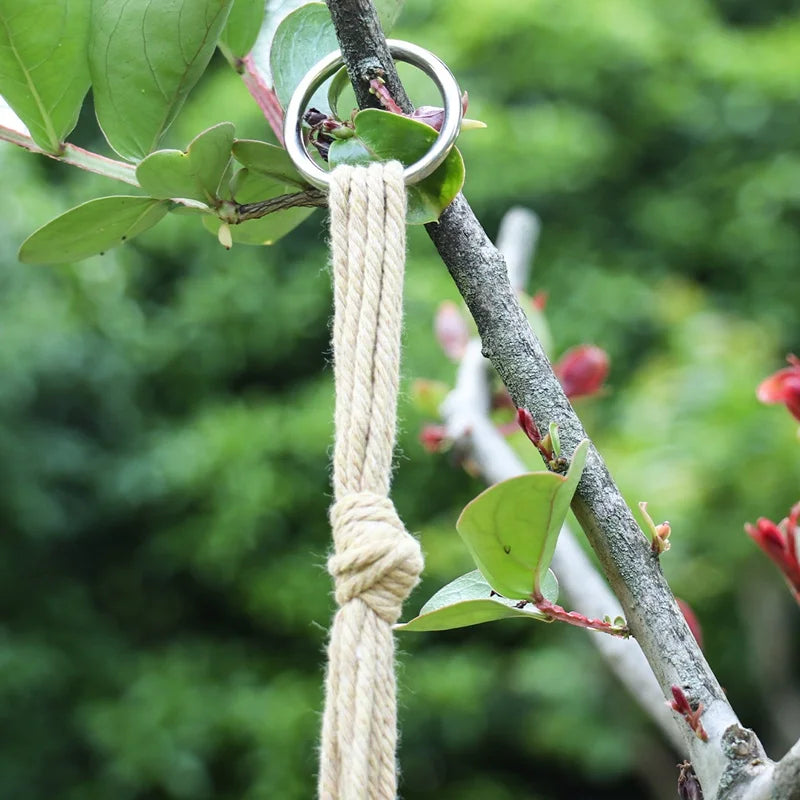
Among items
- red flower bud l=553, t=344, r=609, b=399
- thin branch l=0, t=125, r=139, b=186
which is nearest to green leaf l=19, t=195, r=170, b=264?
thin branch l=0, t=125, r=139, b=186

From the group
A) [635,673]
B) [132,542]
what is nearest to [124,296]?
[132,542]

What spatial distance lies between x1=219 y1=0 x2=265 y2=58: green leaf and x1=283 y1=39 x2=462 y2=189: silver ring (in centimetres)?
7

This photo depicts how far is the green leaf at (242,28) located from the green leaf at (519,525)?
0.74ft

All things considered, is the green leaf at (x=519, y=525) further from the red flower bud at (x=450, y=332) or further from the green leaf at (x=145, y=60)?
the red flower bud at (x=450, y=332)

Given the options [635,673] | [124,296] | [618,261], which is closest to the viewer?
[635,673]

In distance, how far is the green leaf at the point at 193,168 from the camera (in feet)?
1.06

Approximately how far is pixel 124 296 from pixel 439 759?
1.89 meters

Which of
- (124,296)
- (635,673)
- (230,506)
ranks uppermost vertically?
(124,296)

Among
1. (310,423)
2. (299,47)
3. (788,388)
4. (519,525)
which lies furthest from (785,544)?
(310,423)

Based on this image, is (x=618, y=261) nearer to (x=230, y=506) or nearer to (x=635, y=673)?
(x=230, y=506)

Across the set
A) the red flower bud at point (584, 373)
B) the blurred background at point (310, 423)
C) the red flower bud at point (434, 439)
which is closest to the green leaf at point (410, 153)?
the red flower bud at point (434, 439)

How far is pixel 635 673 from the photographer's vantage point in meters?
0.54

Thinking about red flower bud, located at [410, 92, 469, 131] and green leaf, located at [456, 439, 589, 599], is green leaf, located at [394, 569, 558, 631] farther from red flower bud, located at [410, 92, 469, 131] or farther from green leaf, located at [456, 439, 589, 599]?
red flower bud, located at [410, 92, 469, 131]

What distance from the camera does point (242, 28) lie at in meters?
0.40
